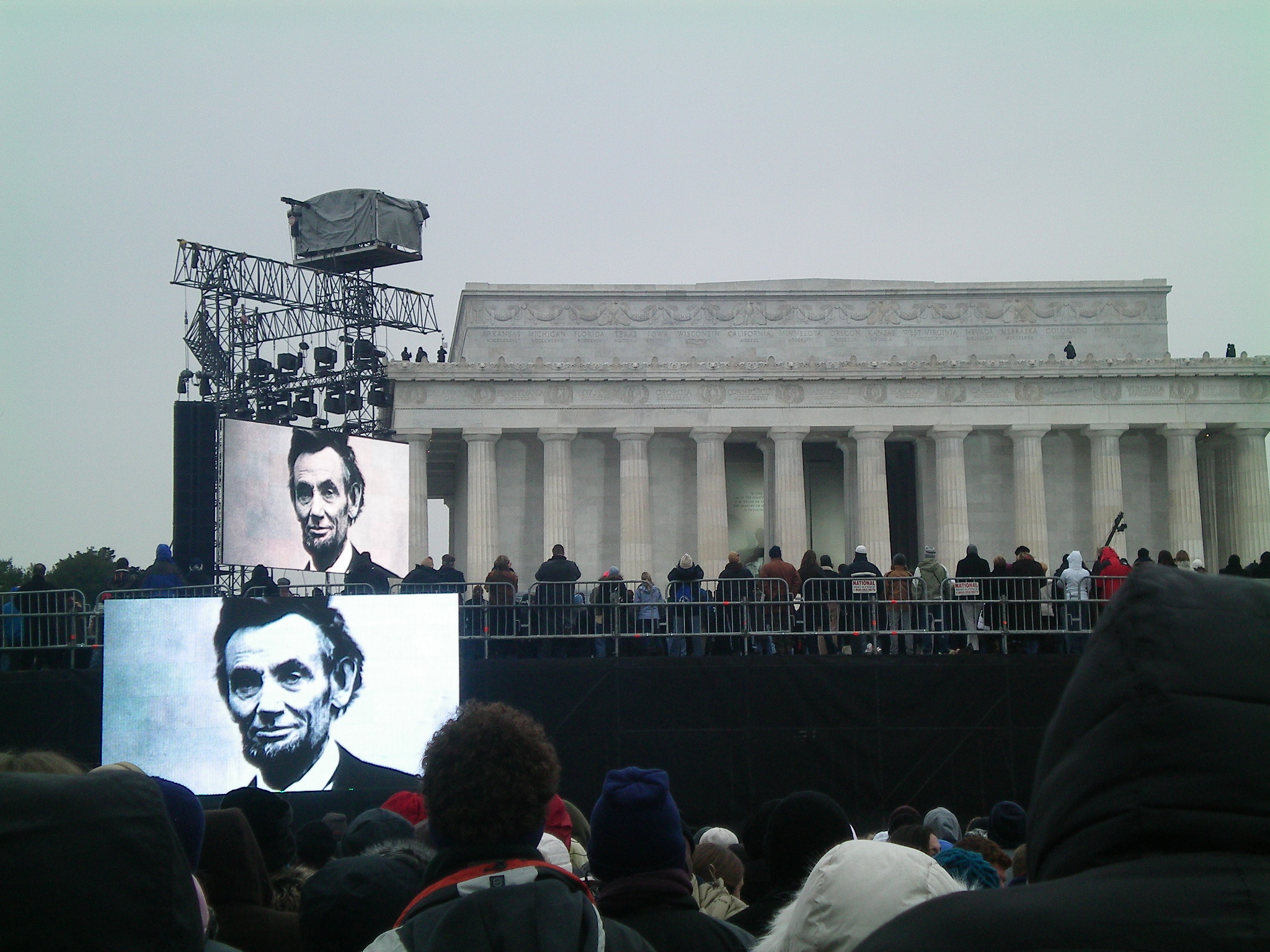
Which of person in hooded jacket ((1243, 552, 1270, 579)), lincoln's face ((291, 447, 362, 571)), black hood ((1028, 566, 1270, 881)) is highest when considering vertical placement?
lincoln's face ((291, 447, 362, 571))

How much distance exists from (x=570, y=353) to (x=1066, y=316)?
21.4 m

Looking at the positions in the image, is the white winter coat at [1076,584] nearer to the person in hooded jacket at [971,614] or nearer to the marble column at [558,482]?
the person in hooded jacket at [971,614]

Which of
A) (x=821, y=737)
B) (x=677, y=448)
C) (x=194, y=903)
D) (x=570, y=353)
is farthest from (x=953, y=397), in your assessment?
(x=194, y=903)

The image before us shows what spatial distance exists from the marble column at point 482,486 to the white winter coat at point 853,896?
48.5m

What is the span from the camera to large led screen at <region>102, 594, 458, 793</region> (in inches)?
712

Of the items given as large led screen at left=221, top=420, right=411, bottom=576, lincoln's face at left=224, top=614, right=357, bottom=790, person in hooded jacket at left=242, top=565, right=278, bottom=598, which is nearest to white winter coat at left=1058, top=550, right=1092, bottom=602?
lincoln's face at left=224, top=614, right=357, bottom=790

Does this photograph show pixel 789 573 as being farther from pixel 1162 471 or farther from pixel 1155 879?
pixel 1162 471

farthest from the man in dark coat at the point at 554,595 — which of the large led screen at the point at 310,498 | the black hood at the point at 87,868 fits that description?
the black hood at the point at 87,868

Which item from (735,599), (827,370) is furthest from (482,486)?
(735,599)

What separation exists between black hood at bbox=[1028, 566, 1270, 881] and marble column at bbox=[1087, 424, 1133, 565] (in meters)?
54.6

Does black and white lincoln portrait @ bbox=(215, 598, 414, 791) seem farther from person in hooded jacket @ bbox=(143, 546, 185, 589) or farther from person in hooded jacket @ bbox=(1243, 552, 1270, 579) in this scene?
person in hooded jacket @ bbox=(1243, 552, 1270, 579)

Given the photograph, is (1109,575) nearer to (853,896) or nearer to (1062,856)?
(853,896)

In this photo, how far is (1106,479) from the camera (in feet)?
178

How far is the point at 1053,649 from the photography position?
78.1ft
